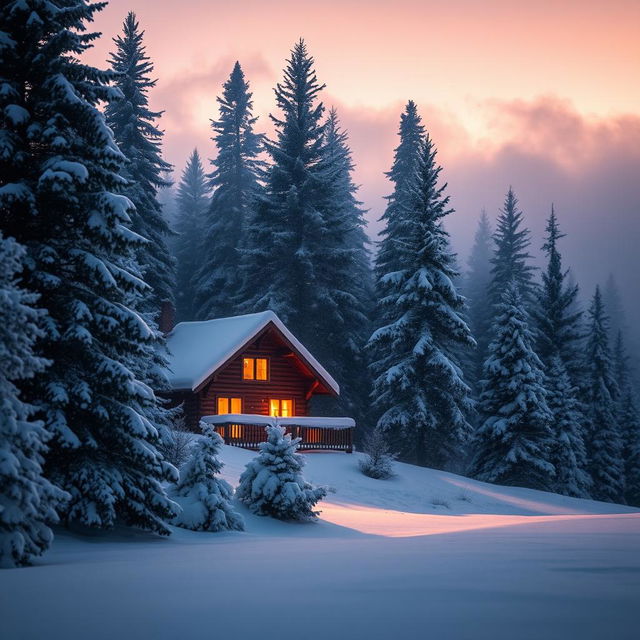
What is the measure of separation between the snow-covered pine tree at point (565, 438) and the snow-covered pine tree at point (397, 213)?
11396 mm

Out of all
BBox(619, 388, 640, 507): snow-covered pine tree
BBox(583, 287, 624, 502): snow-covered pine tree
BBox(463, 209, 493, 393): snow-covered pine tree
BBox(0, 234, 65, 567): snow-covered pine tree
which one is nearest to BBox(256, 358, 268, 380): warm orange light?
BBox(463, 209, 493, 393): snow-covered pine tree

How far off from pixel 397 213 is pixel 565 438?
830 inches

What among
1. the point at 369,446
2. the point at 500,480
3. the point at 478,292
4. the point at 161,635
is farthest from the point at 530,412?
the point at 478,292

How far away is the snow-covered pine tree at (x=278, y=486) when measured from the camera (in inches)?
695

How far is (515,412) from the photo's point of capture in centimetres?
4038

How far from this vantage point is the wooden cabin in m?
32.7

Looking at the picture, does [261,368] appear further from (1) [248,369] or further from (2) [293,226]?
(2) [293,226]

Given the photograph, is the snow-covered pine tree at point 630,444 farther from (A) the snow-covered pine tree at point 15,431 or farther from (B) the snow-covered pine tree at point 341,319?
(A) the snow-covered pine tree at point 15,431

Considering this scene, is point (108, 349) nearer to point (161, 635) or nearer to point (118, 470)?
point (118, 470)

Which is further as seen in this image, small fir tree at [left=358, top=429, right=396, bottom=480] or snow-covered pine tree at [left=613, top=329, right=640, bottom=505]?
snow-covered pine tree at [left=613, top=329, right=640, bottom=505]

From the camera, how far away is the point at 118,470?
12.6 m

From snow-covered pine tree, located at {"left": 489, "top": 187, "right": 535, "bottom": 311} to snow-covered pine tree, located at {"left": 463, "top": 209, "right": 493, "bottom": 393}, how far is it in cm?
144

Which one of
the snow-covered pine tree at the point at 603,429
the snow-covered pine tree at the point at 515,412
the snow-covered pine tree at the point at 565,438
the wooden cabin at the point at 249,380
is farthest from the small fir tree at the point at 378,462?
the snow-covered pine tree at the point at 603,429

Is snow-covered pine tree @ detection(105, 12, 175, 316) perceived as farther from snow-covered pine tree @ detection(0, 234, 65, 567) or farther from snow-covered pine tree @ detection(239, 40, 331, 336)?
snow-covered pine tree @ detection(0, 234, 65, 567)
